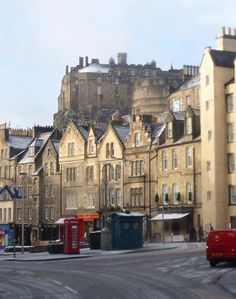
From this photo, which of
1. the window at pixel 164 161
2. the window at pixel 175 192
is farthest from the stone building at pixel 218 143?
the window at pixel 164 161

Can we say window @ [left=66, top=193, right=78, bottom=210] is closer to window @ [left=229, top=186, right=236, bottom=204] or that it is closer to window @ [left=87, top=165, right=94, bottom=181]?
window @ [left=87, top=165, right=94, bottom=181]

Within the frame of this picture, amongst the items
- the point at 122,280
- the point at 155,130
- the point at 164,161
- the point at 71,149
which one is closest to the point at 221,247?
the point at 122,280

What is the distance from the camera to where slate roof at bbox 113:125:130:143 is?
84150 millimetres

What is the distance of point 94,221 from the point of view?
3381 inches

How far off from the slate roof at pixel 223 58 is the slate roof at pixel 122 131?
16.6 meters

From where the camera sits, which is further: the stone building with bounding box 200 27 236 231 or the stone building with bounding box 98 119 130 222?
the stone building with bounding box 98 119 130 222

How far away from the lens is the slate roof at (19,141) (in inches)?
4075

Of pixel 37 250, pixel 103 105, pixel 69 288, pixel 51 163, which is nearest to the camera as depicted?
pixel 69 288

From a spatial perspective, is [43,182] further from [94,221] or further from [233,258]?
[233,258]

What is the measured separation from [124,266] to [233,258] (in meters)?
6.19

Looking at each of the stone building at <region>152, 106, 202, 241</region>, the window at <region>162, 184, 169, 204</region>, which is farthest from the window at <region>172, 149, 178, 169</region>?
the window at <region>162, 184, 169, 204</region>

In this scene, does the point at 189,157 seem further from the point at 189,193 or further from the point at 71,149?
the point at 71,149

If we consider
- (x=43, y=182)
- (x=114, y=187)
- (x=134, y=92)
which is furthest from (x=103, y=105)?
(x=114, y=187)

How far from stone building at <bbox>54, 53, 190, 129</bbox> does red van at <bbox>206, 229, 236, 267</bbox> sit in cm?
12556
